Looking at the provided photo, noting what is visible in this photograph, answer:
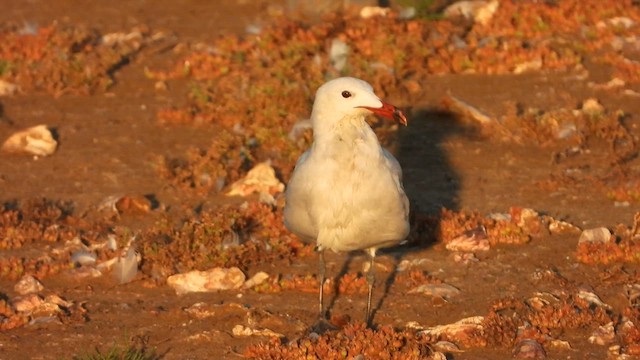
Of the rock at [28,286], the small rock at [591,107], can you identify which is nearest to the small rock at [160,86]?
the small rock at [591,107]

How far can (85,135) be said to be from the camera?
588 inches

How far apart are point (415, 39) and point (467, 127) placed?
2004 mm

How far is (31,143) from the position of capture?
47.3 feet

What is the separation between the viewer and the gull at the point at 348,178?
31.0 feet

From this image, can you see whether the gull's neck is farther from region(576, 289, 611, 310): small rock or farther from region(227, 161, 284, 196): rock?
region(227, 161, 284, 196): rock

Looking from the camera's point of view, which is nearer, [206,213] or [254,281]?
[254,281]

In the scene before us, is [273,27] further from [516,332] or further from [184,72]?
[516,332]

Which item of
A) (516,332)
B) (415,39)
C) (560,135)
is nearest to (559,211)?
(560,135)

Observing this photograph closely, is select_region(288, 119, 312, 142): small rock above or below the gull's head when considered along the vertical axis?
below

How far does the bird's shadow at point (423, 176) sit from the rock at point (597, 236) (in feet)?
4.70

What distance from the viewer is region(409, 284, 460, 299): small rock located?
10273 millimetres

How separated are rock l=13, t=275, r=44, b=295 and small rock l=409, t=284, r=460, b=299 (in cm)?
336

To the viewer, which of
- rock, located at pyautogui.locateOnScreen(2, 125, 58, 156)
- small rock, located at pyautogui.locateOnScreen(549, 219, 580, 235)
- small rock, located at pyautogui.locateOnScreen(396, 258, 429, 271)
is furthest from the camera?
rock, located at pyautogui.locateOnScreen(2, 125, 58, 156)

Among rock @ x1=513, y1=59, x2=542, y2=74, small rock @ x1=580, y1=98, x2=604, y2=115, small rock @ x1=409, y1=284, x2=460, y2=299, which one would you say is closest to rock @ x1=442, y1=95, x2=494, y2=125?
small rock @ x1=580, y1=98, x2=604, y2=115
